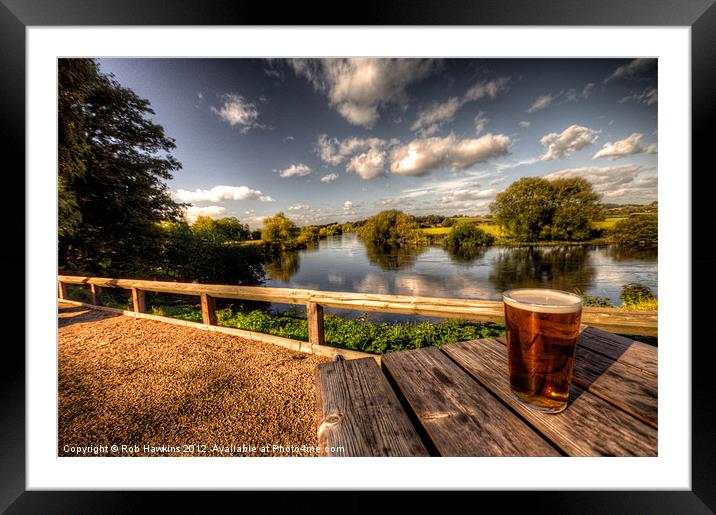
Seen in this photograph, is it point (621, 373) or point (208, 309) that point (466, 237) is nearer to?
point (208, 309)

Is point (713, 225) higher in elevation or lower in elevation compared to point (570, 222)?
lower

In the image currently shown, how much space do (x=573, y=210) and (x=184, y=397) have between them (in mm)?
12472

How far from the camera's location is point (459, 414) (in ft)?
1.72

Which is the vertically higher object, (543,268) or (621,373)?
(621,373)

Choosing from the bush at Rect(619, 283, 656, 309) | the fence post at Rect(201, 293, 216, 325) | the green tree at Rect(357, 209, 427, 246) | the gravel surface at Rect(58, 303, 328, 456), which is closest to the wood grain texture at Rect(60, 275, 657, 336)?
the fence post at Rect(201, 293, 216, 325)

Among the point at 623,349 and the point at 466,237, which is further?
the point at 466,237

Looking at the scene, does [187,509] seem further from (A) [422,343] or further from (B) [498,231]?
(B) [498,231]

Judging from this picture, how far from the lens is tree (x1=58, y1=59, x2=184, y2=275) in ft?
14.9

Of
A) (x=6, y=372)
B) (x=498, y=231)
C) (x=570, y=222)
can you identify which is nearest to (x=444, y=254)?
(x=498, y=231)

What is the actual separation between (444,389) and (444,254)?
14.2 m
